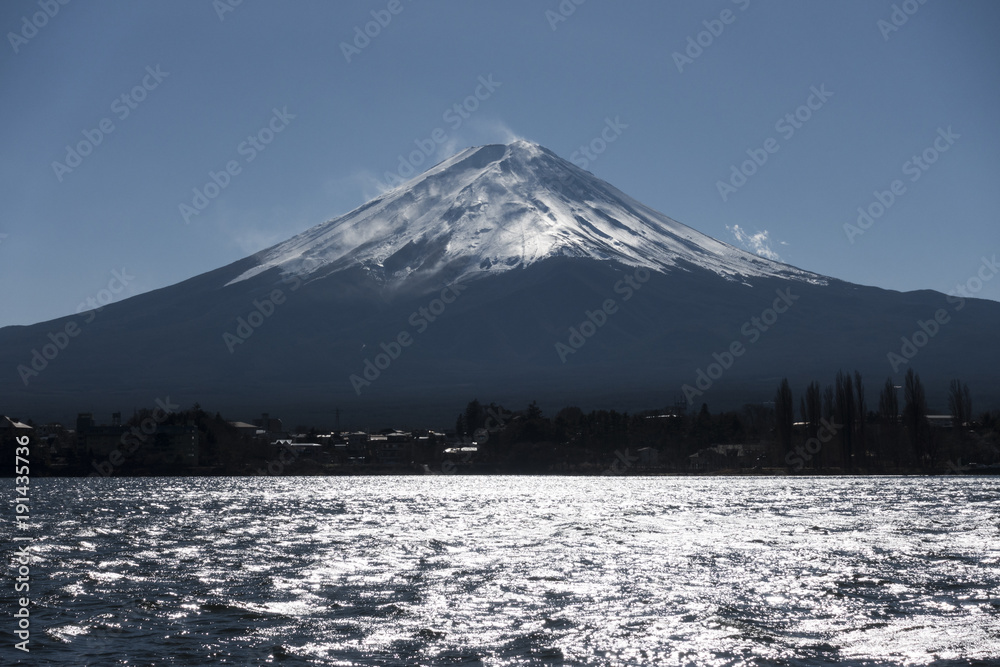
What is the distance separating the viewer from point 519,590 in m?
30.7

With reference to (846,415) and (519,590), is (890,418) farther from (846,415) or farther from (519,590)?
(519,590)

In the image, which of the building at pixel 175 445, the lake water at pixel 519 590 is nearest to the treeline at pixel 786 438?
the building at pixel 175 445

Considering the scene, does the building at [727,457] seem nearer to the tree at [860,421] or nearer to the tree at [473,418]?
the tree at [860,421]

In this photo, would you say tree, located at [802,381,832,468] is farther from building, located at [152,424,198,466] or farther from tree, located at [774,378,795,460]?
building, located at [152,424,198,466]

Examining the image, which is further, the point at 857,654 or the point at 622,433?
the point at 622,433

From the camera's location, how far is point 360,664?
21.5 meters

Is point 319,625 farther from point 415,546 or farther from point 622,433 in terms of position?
point 622,433

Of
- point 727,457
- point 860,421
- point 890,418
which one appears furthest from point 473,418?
point 860,421

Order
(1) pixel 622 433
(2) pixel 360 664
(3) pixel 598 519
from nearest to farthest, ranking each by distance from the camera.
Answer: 1. (2) pixel 360 664
2. (3) pixel 598 519
3. (1) pixel 622 433

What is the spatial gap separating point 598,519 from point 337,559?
76.2 ft

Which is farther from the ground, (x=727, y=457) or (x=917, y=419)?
(x=917, y=419)

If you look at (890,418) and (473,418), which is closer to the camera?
(890,418)

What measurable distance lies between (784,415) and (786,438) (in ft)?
13.4

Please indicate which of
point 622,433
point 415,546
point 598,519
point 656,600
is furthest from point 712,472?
point 656,600
